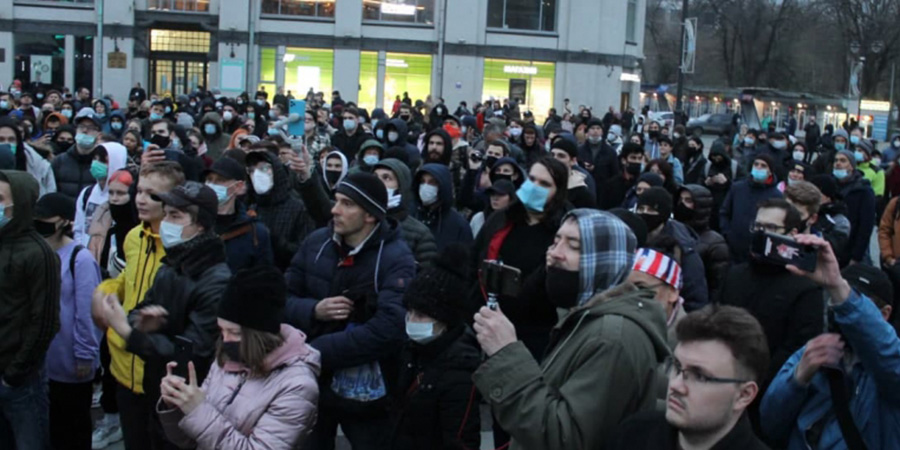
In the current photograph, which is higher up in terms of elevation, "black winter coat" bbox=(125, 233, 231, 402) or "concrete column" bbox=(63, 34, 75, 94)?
"concrete column" bbox=(63, 34, 75, 94)

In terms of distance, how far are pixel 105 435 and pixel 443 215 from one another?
120 inches

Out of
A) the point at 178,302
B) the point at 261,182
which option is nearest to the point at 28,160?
the point at 261,182

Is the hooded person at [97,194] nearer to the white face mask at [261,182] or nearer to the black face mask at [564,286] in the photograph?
the white face mask at [261,182]

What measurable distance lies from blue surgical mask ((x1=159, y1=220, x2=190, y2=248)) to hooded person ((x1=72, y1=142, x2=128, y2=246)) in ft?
9.56

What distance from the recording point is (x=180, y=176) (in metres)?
6.25

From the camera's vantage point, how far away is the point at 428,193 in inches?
316

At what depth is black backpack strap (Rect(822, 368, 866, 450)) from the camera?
3.83 metres

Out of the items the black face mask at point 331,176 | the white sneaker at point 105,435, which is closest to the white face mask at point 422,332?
the white sneaker at point 105,435

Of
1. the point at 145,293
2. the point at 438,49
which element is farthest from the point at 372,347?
the point at 438,49

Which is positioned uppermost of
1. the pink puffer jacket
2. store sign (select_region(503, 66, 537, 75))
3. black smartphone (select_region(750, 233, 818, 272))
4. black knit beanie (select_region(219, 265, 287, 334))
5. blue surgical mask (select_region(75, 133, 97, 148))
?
store sign (select_region(503, 66, 537, 75))

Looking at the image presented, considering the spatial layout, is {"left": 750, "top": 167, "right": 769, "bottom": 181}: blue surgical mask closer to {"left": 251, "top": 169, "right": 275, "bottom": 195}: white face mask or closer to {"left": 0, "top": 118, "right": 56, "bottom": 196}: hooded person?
{"left": 251, "top": 169, "right": 275, "bottom": 195}: white face mask

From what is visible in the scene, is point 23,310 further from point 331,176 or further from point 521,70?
point 521,70

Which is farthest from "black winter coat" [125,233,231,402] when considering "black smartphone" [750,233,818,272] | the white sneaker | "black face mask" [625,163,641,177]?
"black face mask" [625,163,641,177]

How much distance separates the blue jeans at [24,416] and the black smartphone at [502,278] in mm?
3438
